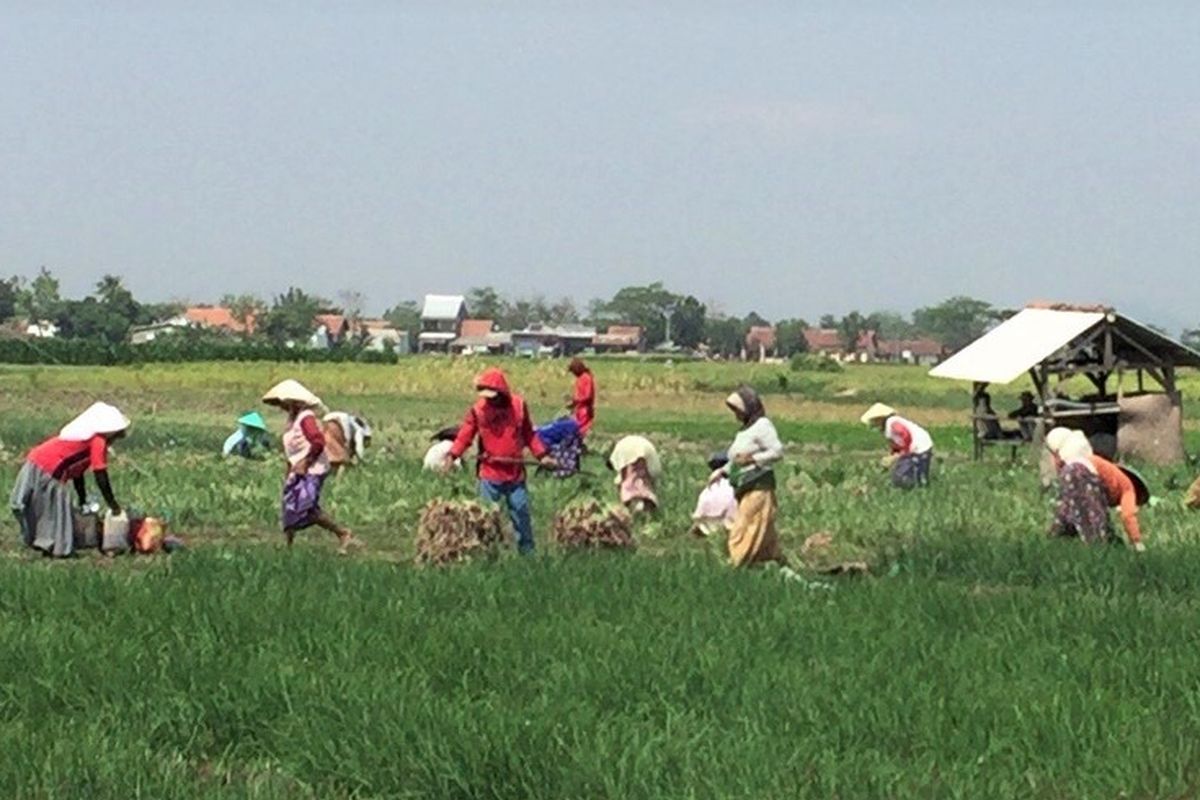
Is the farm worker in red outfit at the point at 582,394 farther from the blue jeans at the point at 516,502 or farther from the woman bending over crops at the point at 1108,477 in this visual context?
the woman bending over crops at the point at 1108,477

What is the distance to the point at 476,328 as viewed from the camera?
14688 centimetres

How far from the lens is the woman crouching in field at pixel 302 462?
13.4 metres

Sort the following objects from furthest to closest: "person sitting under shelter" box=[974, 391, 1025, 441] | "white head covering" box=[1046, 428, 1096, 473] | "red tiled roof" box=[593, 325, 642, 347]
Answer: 1. "red tiled roof" box=[593, 325, 642, 347]
2. "person sitting under shelter" box=[974, 391, 1025, 441]
3. "white head covering" box=[1046, 428, 1096, 473]

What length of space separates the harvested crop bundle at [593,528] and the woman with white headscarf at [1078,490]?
3.01 meters

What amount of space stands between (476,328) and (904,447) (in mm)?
128849

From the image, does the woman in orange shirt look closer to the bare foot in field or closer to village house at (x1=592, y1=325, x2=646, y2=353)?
the bare foot in field

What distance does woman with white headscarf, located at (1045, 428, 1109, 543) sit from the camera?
12484 millimetres

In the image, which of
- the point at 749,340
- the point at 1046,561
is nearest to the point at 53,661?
the point at 1046,561

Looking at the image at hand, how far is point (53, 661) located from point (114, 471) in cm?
1263

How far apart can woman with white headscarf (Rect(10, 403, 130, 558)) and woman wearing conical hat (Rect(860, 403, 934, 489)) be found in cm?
830

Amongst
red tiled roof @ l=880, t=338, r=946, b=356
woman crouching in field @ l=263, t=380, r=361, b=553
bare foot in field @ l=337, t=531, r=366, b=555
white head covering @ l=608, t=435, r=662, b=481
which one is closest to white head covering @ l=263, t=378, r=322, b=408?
woman crouching in field @ l=263, t=380, r=361, b=553

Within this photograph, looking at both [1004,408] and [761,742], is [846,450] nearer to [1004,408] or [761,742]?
[1004,408]

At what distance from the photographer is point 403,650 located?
7914 millimetres

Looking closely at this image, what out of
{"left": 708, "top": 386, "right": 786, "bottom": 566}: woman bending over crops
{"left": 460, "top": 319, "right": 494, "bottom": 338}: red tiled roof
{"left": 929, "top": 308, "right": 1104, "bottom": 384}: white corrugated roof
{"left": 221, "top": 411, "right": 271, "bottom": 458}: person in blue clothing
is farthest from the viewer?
{"left": 460, "top": 319, "right": 494, "bottom": 338}: red tiled roof
